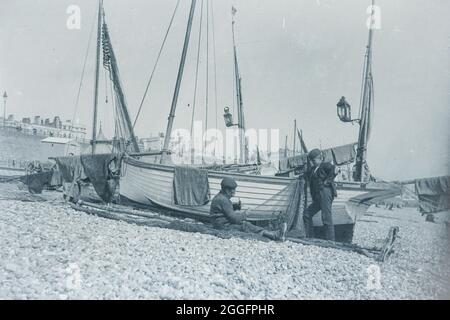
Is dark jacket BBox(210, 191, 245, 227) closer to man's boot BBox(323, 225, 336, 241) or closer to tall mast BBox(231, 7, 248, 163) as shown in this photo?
man's boot BBox(323, 225, 336, 241)

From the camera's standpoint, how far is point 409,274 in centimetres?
680

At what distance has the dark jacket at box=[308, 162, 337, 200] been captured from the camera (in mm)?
9219

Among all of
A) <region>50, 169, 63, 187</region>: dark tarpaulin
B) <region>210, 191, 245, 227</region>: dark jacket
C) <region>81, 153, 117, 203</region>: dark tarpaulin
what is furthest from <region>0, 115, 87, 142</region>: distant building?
<region>210, 191, 245, 227</region>: dark jacket

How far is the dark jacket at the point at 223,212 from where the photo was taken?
8.70 meters

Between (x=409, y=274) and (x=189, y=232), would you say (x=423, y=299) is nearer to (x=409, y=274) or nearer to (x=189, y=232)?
(x=409, y=274)

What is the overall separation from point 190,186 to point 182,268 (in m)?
5.65

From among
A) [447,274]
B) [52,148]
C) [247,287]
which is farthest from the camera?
[52,148]

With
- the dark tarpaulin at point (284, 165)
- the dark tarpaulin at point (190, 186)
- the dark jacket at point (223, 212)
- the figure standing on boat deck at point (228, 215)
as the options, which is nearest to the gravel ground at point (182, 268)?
the figure standing on boat deck at point (228, 215)

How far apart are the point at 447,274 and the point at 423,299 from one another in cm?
163

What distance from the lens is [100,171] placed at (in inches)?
506

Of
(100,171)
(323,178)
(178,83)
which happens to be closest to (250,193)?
(323,178)

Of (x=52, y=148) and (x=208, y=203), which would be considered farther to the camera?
(x=52, y=148)
